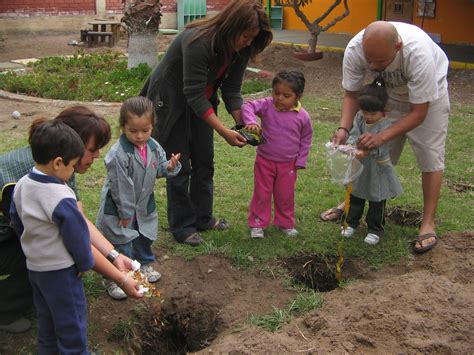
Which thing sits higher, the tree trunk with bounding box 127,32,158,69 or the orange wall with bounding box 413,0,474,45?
the orange wall with bounding box 413,0,474,45

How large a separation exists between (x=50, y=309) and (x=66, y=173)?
652 mm

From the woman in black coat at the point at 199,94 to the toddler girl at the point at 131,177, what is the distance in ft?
1.59

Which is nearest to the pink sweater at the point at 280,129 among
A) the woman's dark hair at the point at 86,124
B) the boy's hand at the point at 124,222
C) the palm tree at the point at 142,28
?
the boy's hand at the point at 124,222

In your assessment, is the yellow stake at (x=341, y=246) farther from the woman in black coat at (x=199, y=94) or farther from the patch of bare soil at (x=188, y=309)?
the woman in black coat at (x=199, y=94)

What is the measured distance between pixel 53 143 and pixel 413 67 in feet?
8.41

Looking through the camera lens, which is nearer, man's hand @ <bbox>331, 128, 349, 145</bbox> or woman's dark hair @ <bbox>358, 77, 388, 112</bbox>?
woman's dark hair @ <bbox>358, 77, 388, 112</bbox>

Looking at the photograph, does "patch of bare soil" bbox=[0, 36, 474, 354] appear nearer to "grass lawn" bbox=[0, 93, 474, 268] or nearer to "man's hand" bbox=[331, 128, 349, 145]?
"grass lawn" bbox=[0, 93, 474, 268]

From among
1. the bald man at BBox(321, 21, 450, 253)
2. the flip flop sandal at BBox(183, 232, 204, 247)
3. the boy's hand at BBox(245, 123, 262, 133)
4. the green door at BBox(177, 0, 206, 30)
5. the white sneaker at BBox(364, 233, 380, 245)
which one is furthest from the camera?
Answer: the green door at BBox(177, 0, 206, 30)

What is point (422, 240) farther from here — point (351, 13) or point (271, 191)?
point (351, 13)

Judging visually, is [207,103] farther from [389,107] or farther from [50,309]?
[50,309]

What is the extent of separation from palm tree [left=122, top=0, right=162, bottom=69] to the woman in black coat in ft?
20.5

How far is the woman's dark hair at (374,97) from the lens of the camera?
4.36 m

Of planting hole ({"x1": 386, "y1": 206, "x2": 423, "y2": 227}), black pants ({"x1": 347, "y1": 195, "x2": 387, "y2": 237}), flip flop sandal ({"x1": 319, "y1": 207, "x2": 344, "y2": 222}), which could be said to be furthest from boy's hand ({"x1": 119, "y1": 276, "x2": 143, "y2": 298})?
planting hole ({"x1": 386, "y1": 206, "x2": 423, "y2": 227})

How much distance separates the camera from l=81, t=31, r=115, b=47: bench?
15469 mm
